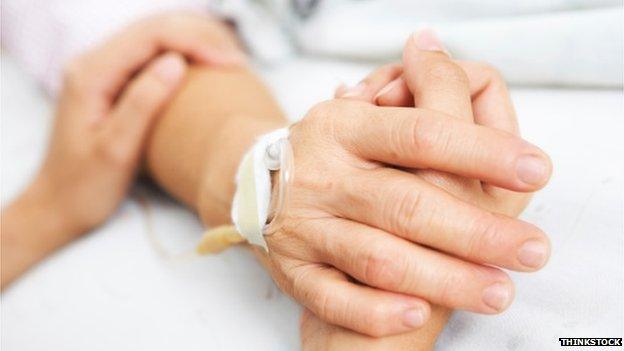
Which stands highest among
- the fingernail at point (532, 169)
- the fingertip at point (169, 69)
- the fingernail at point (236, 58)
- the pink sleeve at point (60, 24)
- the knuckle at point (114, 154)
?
the pink sleeve at point (60, 24)

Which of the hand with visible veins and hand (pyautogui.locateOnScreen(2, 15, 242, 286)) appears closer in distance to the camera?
the hand with visible veins

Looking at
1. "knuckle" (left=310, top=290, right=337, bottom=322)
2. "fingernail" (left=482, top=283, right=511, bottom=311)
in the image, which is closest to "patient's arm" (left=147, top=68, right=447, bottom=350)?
"knuckle" (left=310, top=290, right=337, bottom=322)

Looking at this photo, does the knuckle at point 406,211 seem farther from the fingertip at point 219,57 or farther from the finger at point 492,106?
the fingertip at point 219,57

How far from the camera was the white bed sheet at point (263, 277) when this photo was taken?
493 millimetres

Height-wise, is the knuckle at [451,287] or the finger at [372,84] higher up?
the finger at [372,84]

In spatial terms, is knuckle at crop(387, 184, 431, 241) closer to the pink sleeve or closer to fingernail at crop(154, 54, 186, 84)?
fingernail at crop(154, 54, 186, 84)

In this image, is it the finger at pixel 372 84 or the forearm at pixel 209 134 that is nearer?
the finger at pixel 372 84

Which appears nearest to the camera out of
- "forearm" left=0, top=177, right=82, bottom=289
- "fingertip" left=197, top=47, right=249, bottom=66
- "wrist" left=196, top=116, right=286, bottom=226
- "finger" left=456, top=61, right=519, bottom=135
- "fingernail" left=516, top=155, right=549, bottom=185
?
"fingernail" left=516, top=155, right=549, bottom=185

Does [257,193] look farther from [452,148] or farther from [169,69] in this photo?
[169,69]

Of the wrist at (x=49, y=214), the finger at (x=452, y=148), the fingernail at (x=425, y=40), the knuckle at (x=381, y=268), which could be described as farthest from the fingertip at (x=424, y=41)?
the wrist at (x=49, y=214)

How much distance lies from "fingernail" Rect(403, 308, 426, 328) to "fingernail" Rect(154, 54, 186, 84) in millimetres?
578

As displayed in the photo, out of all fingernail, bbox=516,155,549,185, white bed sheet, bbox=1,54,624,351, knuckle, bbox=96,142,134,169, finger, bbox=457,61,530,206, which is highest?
finger, bbox=457,61,530,206

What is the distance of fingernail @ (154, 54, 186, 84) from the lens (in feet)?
2.92

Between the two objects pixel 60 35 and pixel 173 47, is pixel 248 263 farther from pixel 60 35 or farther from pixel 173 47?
pixel 60 35
